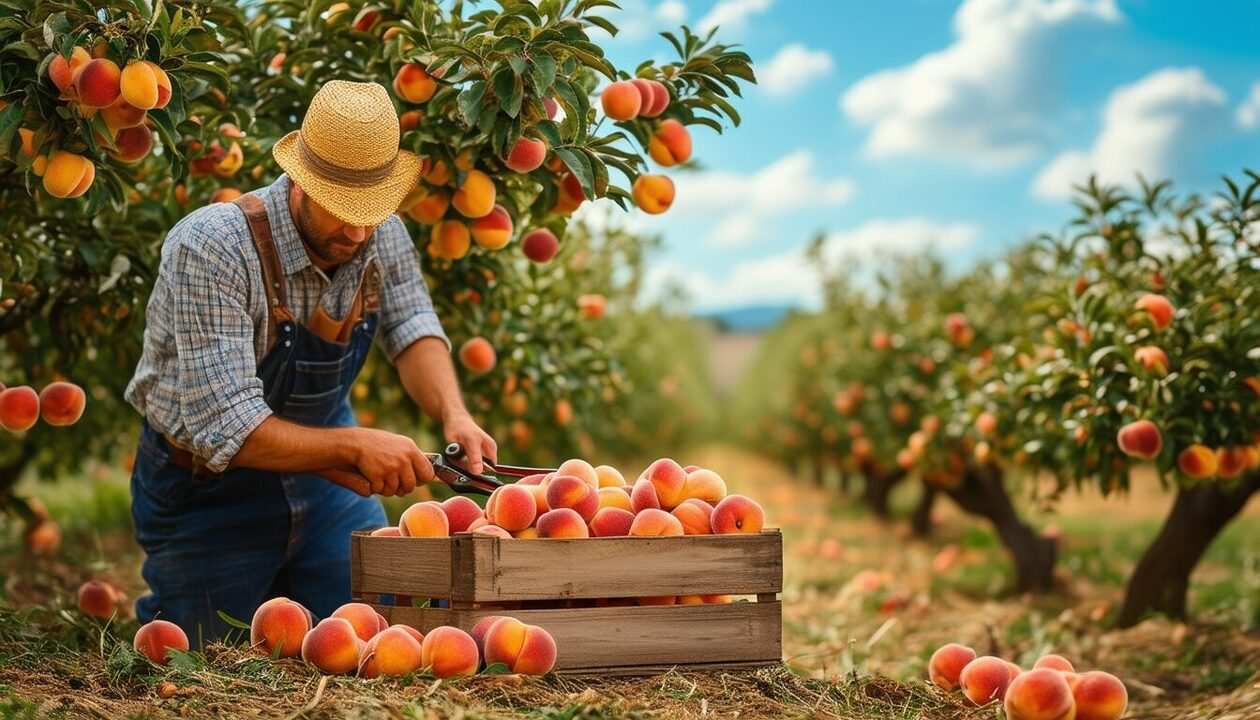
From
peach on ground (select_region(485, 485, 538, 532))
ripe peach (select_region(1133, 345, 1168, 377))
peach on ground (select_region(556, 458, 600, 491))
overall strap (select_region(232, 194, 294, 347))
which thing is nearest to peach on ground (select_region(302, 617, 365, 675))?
peach on ground (select_region(485, 485, 538, 532))

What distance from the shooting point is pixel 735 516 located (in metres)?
2.74

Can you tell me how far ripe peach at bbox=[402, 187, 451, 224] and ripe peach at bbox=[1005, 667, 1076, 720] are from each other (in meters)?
2.17

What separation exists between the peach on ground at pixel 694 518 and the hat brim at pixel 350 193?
1042 mm

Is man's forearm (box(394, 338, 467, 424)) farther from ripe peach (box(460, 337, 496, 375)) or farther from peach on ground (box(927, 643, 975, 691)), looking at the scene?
peach on ground (box(927, 643, 975, 691))

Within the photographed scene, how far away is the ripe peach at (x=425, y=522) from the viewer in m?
2.74

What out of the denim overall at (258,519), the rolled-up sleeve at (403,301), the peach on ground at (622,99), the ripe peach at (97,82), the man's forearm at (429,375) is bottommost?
the denim overall at (258,519)

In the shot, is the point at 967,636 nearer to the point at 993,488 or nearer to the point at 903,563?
the point at 993,488

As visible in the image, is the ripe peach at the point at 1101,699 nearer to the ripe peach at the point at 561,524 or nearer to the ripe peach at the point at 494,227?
the ripe peach at the point at 561,524

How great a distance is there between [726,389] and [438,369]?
3736 cm

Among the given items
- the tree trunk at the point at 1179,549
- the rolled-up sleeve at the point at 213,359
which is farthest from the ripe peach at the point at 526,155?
the tree trunk at the point at 1179,549

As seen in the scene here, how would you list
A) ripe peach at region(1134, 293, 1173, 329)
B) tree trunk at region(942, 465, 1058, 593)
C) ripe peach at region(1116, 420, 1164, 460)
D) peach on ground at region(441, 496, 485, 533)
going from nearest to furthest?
peach on ground at region(441, 496, 485, 533) < ripe peach at region(1116, 420, 1164, 460) < ripe peach at region(1134, 293, 1173, 329) < tree trunk at region(942, 465, 1058, 593)

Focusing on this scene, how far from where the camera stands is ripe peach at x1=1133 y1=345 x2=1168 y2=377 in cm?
441

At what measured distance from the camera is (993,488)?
8.23 meters

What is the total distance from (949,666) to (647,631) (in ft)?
2.92
